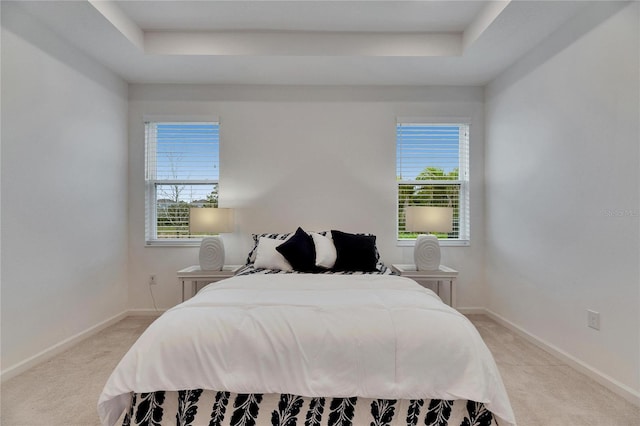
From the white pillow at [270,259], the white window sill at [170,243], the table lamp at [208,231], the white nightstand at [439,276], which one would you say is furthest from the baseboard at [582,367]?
the white window sill at [170,243]

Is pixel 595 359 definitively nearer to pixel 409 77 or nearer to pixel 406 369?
pixel 406 369

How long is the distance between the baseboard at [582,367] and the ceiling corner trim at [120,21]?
4541 mm

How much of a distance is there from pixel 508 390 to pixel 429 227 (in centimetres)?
154

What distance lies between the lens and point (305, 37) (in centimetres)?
292

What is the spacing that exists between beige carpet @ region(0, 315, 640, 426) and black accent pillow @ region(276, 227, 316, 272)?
1.61 metres

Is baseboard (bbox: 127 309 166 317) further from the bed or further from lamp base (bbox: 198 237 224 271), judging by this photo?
the bed

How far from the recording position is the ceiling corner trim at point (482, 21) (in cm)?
239

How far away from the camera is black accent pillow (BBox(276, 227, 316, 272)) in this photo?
2818 millimetres

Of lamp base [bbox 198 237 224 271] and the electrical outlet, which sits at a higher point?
lamp base [bbox 198 237 224 271]

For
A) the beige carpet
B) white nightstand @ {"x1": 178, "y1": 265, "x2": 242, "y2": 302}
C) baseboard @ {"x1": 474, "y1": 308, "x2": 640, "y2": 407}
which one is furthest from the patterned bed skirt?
white nightstand @ {"x1": 178, "y1": 265, "x2": 242, "y2": 302}

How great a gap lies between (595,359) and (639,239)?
0.92 meters

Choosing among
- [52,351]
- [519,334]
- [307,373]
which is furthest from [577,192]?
[52,351]

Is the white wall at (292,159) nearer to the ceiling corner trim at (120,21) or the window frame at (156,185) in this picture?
the window frame at (156,185)

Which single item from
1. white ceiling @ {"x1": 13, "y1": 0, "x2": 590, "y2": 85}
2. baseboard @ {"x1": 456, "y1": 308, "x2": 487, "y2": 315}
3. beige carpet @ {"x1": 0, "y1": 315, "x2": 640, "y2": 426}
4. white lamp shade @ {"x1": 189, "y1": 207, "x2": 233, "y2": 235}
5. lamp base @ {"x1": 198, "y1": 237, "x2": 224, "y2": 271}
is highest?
white ceiling @ {"x1": 13, "y1": 0, "x2": 590, "y2": 85}
